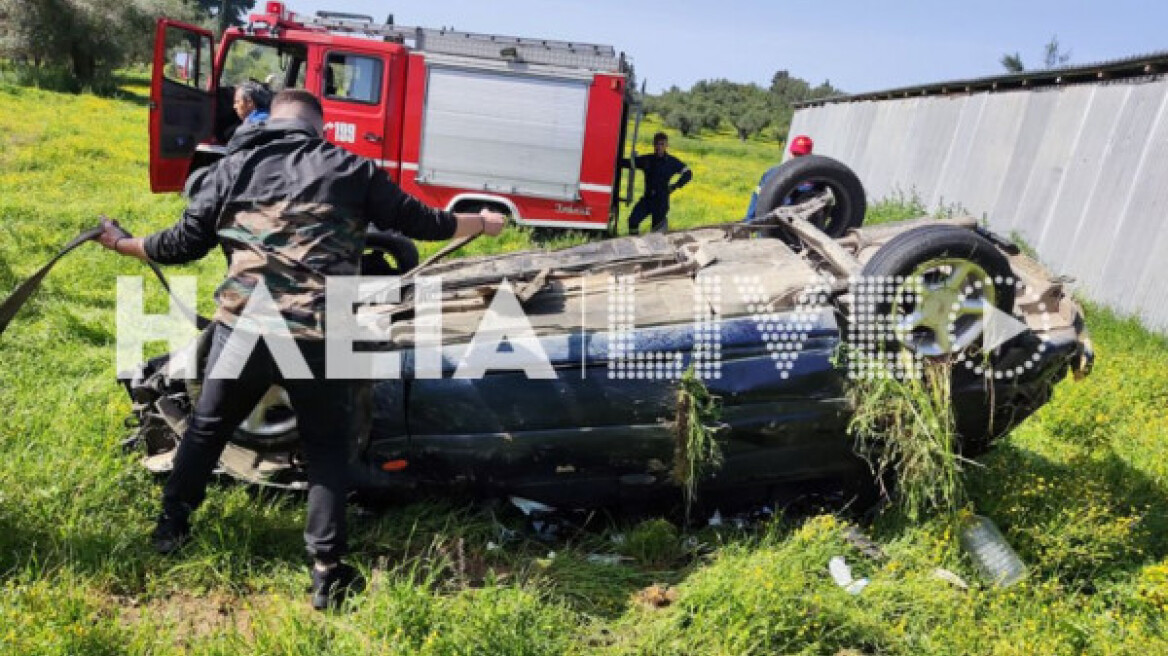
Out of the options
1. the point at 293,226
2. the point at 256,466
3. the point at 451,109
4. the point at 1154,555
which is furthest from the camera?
the point at 451,109

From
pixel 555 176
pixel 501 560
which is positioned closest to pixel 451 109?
pixel 555 176

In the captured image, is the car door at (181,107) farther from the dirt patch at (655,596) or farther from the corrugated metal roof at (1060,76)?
the corrugated metal roof at (1060,76)

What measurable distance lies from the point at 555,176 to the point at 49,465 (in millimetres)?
6948

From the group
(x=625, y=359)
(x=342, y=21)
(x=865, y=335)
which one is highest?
(x=342, y=21)

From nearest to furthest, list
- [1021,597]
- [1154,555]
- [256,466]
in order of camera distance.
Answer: [1021,597] → [256,466] → [1154,555]

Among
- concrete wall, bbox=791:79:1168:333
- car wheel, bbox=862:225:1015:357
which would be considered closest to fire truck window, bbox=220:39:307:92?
car wheel, bbox=862:225:1015:357

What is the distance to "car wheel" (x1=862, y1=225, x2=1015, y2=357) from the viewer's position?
3148mm

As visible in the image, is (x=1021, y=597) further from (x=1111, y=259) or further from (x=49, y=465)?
(x=1111, y=259)

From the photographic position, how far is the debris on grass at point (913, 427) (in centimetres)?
312

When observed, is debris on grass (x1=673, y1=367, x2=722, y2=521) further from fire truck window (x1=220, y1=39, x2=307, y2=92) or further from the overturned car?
fire truck window (x1=220, y1=39, x2=307, y2=92)

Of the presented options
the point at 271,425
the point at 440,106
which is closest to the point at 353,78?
the point at 440,106

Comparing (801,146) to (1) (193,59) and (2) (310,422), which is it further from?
(1) (193,59)

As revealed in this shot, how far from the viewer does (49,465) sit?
333cm

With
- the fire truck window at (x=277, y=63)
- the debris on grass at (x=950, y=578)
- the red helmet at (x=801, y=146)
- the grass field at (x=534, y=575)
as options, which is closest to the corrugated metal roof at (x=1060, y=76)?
the red helmet at (x=801, y=146)
